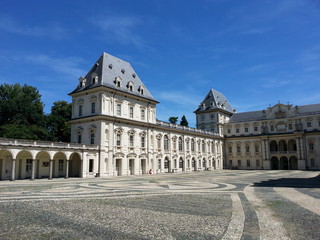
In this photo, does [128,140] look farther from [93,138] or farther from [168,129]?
[168,129]

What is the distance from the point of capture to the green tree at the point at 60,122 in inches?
2215

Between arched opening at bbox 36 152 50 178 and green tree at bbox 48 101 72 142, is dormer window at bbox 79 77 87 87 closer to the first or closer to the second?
arched opening at bbox 36 152 50 178

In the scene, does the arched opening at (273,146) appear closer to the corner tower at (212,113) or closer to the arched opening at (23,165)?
the corner tower at (212,113)

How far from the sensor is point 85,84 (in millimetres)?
42719

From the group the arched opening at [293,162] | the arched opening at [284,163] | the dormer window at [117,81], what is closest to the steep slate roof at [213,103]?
the arched opening at [284,163]

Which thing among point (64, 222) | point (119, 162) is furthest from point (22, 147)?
point (64, 222)

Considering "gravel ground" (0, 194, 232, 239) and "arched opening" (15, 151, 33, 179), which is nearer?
"gravel ground" (0, 194, 232, 239)

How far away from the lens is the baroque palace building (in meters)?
35.8

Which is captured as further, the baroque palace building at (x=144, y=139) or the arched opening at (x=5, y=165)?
the baroque palace building at (x=144, y=139)

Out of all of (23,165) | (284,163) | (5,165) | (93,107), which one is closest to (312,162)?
(284,163)

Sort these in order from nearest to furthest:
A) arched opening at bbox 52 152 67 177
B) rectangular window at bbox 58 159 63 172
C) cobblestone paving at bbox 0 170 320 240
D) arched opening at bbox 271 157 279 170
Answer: cobblestone paving at bbox 0 170 320 240 → arched opening at bbox 52 152 67 177 → rectangular window at bbox 58 159 63 172 → arched opening at bbox 271 157 279 170

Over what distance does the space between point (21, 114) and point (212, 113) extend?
46.1 metres

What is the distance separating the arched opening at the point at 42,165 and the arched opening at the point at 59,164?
3.29ft

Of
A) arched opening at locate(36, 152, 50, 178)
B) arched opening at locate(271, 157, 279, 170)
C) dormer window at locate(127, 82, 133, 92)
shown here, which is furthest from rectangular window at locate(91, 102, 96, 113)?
arched opening at locate(271, 157, 279, 170)
